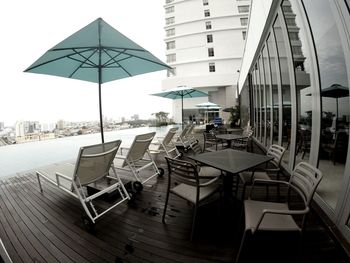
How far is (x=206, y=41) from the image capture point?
91.9 ft

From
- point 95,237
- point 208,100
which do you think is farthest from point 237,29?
point 95,237

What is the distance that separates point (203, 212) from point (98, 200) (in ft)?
5.43

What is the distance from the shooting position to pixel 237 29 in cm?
2723

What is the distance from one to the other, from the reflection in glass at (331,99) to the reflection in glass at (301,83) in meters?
0.37

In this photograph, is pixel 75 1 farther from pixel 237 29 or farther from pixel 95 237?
pixel 237 29

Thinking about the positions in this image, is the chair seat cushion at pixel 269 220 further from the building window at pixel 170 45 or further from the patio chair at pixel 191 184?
the building window at pixel 170 45

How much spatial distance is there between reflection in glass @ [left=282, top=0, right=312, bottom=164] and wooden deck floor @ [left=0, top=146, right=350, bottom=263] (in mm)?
1201

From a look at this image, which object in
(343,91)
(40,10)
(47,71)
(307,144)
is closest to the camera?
(343,91)

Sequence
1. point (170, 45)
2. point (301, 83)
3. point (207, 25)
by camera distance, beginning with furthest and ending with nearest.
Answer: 1. point (170, 45)
2. point (207, 25)
3. point (301, 83)

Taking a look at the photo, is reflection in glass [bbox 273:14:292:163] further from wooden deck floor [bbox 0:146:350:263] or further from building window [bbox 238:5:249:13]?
building window [bbox 238:5:249:13]

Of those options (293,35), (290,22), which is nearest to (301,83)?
(293,35)

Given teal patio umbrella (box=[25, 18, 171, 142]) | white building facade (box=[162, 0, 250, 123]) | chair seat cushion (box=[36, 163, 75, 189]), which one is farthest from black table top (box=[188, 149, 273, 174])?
white building facade (box=[162, 0, 250, 123])

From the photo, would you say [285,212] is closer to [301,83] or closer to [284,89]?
[301,83]

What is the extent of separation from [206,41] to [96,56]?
95.4 feet
